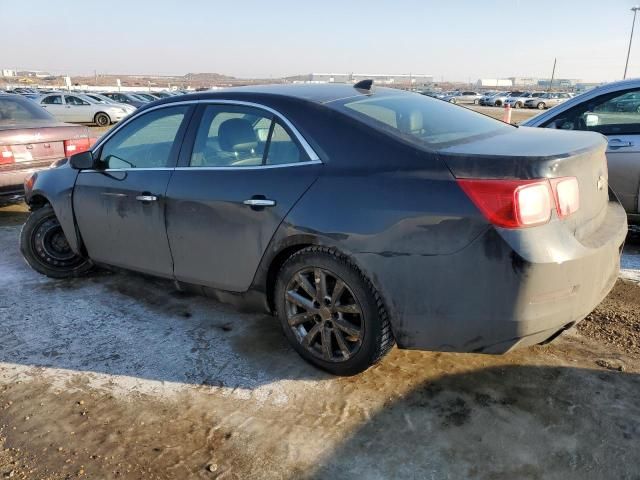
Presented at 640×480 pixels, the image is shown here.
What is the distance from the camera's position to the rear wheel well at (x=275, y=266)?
2.99 m

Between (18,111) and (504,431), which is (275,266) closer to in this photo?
(504,431)

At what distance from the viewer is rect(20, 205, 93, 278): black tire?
469 cm

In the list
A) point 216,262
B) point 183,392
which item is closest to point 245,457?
point 183,392

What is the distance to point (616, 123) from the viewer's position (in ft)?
16.7

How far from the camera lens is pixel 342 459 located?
2418 millimetres

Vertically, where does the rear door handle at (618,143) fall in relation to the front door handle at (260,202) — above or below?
above

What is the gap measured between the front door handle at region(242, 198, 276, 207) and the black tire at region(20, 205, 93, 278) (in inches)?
91.3

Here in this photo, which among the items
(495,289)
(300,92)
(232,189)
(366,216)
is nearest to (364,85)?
(300,92)

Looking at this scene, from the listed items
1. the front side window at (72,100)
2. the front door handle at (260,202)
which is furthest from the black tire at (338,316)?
the front side window at (72,100)

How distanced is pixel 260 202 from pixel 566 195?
156 centimetres

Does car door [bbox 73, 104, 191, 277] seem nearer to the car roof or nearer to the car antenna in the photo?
the car roof

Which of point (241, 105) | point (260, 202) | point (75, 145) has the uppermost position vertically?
point (241, 105)

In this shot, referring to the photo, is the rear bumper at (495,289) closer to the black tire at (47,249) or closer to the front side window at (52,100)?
the black tire at (47,249)

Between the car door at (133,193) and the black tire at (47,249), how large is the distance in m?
0.61
